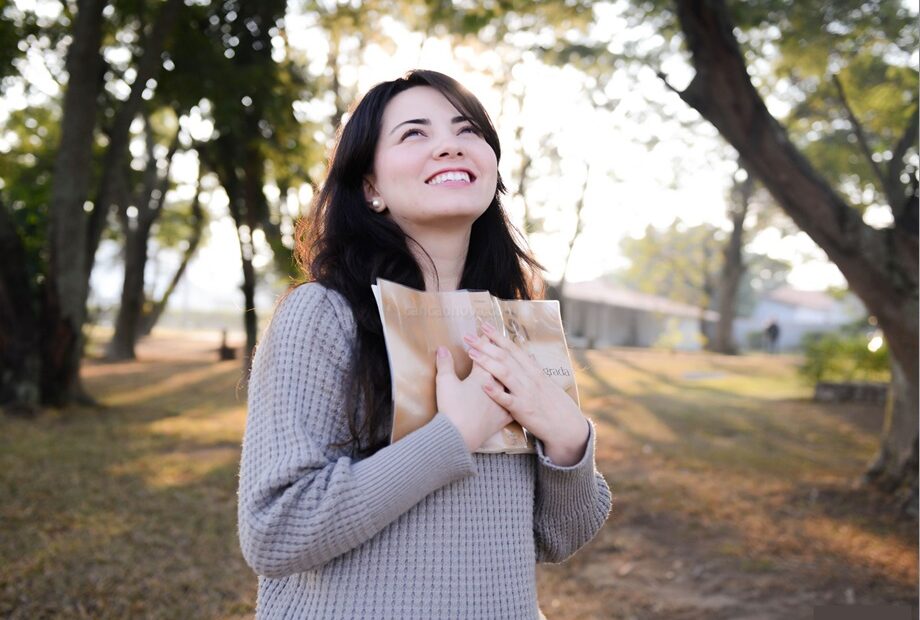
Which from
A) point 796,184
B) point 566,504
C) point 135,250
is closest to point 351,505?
point 566,504

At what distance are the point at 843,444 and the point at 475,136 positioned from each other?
9.16 m

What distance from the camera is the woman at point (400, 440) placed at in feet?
4.24

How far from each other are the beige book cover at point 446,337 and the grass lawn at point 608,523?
3.01 m

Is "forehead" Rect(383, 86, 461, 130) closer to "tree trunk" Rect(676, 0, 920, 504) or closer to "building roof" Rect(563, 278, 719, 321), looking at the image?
"tree trunk" Rect(676, 0, 920, 504)

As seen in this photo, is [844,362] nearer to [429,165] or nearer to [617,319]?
[429,165]

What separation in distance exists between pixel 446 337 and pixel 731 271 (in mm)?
27781

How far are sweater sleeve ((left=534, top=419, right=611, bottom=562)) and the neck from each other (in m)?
0.41

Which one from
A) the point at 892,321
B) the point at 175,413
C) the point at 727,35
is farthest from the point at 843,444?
the point at 175,413

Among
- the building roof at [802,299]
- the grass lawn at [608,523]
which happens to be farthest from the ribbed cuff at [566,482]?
the building roof at [802,299]

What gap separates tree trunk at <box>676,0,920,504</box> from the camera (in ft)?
16.0

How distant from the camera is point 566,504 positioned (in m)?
1.62

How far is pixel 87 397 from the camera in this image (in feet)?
32.3

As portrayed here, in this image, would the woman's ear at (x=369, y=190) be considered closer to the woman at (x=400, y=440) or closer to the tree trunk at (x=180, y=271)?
the woman at (x=400, y=440)

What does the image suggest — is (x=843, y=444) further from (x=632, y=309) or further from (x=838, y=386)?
(x=632, y=309)
